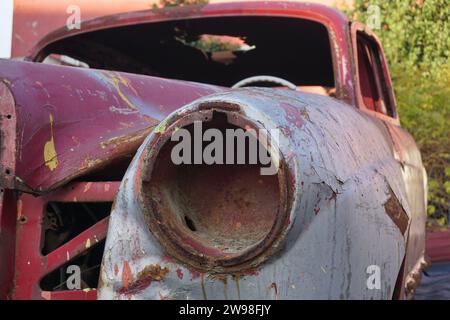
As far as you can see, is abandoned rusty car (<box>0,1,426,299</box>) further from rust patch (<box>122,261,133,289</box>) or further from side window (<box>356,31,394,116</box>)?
side window (<box>356,31,394,116</box>)

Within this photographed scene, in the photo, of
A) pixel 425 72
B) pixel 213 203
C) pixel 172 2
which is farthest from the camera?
pixel 172 2

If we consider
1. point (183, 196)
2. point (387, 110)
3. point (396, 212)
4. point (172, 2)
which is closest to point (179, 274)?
point (183, 196)

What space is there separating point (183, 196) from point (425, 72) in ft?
11.4

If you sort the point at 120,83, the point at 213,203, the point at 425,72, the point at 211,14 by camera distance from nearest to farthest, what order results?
1. the point at 213,203
2. the point at 120,83
3. the point at 211,14
4. the point at 425,72

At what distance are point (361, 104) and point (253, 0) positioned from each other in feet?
2.37

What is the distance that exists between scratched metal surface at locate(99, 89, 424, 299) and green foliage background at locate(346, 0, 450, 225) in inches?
76.0

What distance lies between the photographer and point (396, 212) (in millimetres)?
1889

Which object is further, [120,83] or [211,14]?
[211,14]

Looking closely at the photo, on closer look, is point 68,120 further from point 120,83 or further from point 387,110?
point 387,110

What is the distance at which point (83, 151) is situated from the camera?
1833 mm

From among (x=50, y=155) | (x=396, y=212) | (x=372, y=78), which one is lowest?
(x=396, y=212)

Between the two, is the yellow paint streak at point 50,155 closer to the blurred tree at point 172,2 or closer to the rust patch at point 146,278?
the rust patch at point 146,278

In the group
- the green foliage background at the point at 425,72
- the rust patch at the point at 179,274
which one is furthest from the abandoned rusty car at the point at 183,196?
the green foliage background at the point at 425,72

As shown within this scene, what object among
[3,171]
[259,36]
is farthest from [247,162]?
[259,36]
